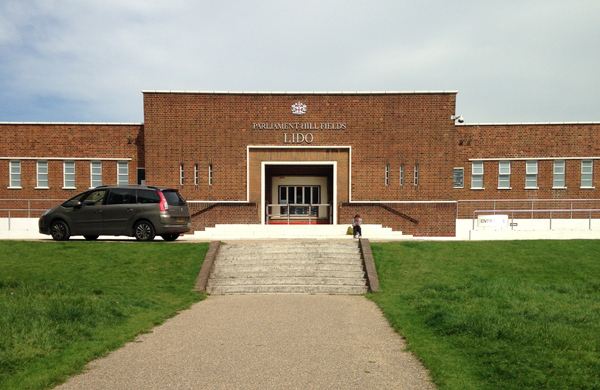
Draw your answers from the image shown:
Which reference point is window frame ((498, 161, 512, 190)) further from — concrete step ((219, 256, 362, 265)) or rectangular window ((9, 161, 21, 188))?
rectangular window ((9, 161, 21, 188))

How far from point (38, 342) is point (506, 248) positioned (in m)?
13.5

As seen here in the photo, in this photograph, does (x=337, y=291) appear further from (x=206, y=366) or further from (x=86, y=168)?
(x=86, y=168)

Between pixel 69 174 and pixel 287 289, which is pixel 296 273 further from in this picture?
pixel 69 174

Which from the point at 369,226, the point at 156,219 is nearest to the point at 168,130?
the point at 156,219

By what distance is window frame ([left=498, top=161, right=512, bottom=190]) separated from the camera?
26297 mm

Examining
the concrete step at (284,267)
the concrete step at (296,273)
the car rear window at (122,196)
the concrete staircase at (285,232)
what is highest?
the car rear window at (122,196)

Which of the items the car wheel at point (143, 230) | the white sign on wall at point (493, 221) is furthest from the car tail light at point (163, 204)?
the white sign on wall at point (493, 221)

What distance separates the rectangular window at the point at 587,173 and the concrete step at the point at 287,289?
19.9m

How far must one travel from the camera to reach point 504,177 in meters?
26.4

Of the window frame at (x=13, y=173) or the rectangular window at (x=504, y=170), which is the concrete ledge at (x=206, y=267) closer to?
the window frame at (x=13, y=173)

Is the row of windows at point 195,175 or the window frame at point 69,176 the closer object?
the row of windows at point 195,175

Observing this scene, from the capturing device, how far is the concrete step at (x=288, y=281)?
12.4 meters

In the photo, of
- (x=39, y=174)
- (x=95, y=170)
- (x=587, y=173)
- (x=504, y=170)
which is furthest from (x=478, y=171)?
(x=39, y=174)

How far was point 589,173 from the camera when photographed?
2611 cm
